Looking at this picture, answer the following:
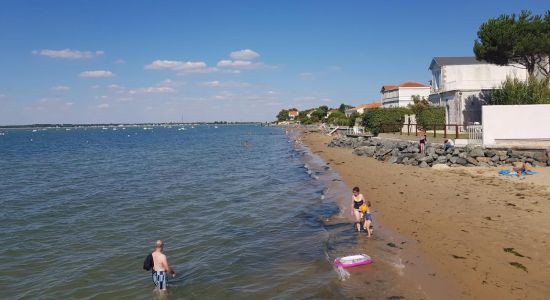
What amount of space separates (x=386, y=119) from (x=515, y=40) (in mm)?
15465

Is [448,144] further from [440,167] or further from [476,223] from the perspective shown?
[476,223]

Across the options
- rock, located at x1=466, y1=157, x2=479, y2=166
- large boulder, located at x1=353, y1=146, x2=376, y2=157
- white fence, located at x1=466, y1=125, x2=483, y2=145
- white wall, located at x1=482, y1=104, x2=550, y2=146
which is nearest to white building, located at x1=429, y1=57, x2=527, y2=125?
white fence, located at x1=466, y1=125, x2=483, y2=145

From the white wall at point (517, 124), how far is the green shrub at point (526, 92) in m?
5.51

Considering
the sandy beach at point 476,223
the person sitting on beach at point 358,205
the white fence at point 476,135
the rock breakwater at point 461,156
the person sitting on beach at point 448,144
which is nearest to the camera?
the sandy beach at point 476,223

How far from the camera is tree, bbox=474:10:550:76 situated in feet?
112

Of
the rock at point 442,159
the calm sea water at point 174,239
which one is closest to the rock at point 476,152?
the rock at point 442,159

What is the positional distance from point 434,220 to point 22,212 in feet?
60.2

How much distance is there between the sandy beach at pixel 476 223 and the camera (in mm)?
8812

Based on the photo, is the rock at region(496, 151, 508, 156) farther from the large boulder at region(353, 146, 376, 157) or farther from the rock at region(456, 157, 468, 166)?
the large boulder at region(353, 146, 376, 157)

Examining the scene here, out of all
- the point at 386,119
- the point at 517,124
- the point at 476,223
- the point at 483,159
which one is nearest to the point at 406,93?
the point at 386,119

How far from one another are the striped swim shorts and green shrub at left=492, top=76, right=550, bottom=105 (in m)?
29.7

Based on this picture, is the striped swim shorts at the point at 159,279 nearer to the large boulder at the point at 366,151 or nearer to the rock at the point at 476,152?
the rock at the point at 476,152

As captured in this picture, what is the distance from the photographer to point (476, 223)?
42.1 ft

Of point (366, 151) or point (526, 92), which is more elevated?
point (526, 92)
